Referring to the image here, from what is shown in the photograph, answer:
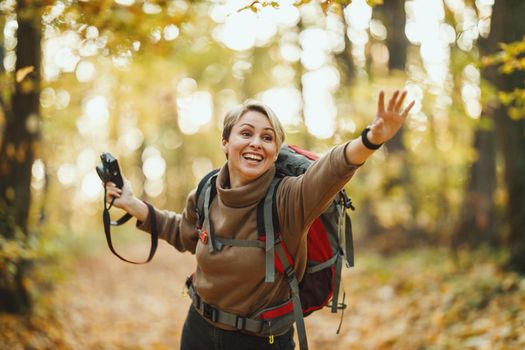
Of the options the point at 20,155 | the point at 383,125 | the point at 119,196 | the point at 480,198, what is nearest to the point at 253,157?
the point at 383,125

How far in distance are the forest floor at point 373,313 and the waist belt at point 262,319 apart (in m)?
2.39

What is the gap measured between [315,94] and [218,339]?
Answer: 46.1 feet

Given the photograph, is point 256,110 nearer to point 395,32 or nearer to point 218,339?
point 218,339

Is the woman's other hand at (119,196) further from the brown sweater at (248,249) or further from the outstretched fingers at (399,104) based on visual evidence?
the outstretched fingers at (399,104)

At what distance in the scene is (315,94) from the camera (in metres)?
15.9

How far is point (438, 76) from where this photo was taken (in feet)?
22.8

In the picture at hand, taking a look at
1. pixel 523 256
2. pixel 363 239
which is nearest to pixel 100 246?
pixel 363 239

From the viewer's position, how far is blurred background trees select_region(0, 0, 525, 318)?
424 centimetres

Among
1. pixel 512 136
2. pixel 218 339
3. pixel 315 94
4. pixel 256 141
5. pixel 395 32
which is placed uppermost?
pixel 315 94

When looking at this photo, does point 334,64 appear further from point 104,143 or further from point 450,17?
point 104,143

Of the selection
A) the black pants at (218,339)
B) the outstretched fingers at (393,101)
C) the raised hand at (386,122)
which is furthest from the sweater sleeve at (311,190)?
the black pants at (218,339)

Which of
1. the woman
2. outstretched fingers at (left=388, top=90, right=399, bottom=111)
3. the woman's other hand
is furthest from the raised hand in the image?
the woman's other hand

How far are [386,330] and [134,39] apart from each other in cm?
464

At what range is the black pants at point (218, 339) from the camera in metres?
2.55
